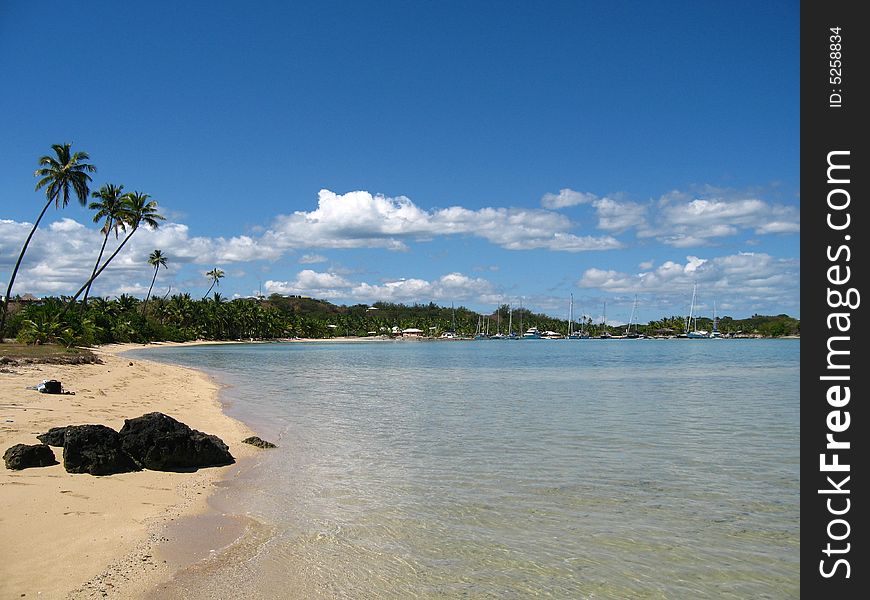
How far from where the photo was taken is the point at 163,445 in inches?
435

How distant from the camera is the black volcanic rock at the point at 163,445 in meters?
11.0

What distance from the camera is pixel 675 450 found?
14.2 m

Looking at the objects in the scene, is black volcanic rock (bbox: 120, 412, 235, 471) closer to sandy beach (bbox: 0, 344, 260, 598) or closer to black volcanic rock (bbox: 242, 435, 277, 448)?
sandy beach (bbox: 0, 344, 260, 598)

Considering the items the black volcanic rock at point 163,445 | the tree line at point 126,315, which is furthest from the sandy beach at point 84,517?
the tree line at point 126,315

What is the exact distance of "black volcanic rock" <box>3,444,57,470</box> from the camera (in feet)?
31.7

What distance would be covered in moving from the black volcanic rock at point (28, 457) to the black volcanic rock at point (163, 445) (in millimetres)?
1077

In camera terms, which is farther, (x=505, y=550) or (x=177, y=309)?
(x=177, y=309)

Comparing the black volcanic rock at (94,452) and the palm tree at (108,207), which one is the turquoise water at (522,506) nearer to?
the black volcanic rock at (94,452)

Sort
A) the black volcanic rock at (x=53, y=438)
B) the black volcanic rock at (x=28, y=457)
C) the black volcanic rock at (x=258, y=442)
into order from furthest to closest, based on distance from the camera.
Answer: the black volcanic rock at (x=258, y=442) → the black volcanic rock at (x=53, y=438) → the black volcanic rock at (x=28, y=457)

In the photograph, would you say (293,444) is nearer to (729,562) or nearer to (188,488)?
(188,488)

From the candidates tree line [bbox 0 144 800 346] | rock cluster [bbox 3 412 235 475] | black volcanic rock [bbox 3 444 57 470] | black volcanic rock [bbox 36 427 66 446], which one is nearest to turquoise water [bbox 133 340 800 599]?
rock cluster [bbox 3 412 235 475]

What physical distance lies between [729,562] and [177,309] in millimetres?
122412

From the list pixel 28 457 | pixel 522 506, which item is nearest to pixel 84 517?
pixel 28 457
